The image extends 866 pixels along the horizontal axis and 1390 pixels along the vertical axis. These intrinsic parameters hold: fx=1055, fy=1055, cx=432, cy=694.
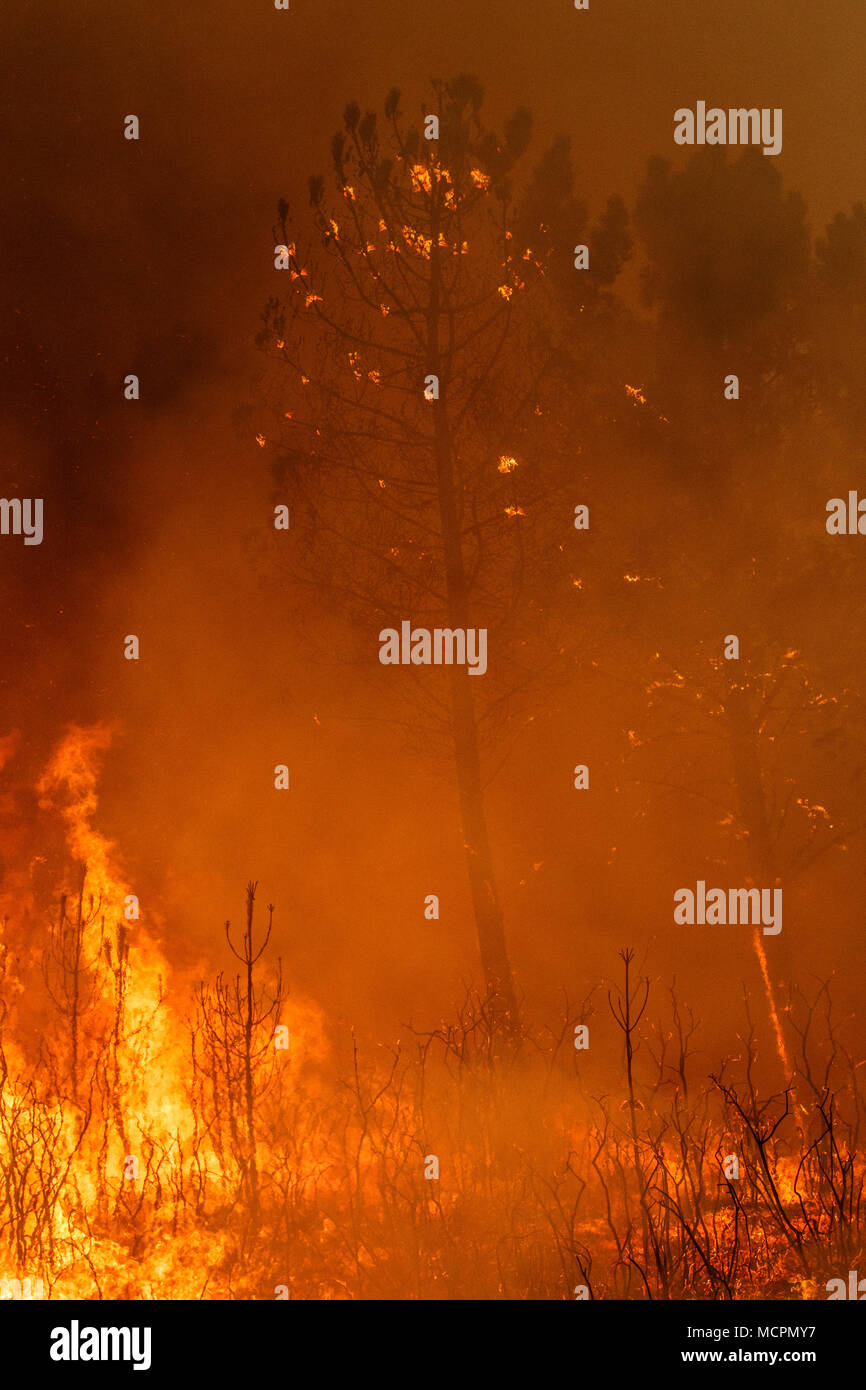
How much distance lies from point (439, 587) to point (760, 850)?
4.33 meters

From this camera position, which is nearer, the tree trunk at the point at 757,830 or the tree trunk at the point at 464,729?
the tree trunk at the point at 464,729

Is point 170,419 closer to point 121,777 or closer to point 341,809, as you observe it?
point 121,777

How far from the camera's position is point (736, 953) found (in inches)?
544

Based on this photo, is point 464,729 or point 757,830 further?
point 757,830

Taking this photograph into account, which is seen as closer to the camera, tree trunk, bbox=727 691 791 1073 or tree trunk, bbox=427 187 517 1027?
tree trunk, bbox=427 187 517 1027

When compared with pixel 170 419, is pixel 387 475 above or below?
below

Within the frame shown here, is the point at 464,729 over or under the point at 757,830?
over

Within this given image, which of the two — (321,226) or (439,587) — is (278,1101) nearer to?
(439,587)

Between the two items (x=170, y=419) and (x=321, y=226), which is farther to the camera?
(x=170, y=419)
